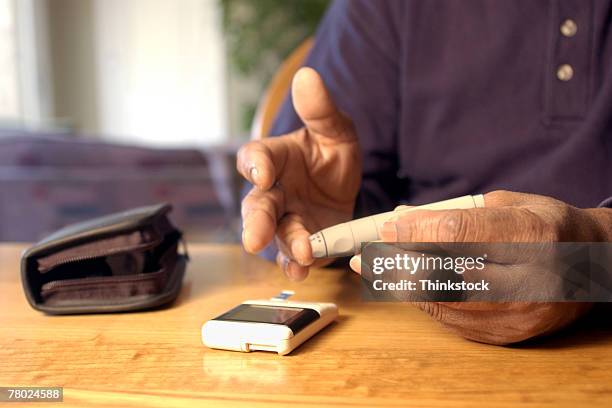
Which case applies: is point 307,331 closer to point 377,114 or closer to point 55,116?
point 377,114

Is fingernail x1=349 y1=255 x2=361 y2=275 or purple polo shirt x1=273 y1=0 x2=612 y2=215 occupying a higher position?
purple polo shirt x1=273 y1=0 x2=612 y2=215

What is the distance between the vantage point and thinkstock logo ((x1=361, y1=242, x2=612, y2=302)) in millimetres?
390

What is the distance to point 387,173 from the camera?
891 mm

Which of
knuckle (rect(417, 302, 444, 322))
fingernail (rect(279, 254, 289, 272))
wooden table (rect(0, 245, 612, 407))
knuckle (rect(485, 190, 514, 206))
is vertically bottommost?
wooden table (rect(0, 245, 612, 407))

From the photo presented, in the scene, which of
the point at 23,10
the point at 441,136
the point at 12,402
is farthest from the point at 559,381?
the point at 23,10

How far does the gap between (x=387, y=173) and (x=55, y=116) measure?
4.70 meters

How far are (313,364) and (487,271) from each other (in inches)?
4.5

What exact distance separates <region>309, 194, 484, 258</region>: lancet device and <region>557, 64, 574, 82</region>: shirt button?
0.39 m

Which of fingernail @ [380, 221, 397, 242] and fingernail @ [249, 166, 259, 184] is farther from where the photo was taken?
fingernail @ [249, 166, 259, 184]

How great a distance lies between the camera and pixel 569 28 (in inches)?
30.8

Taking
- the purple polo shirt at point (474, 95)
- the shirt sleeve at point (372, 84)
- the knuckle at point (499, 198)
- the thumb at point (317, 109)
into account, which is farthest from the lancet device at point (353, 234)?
the shirt sleeve at point (372, 84)

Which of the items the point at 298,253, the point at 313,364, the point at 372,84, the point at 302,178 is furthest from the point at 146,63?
the point at 313,364

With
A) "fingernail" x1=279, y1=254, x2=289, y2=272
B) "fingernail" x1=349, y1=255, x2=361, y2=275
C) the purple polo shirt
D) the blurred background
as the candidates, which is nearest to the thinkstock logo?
"fingernail" x1=349, y1=255, x2=361, y2=275

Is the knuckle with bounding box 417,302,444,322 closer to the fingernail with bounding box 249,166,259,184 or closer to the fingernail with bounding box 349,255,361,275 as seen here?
the fingernail with bounding box 349,255,361,275
